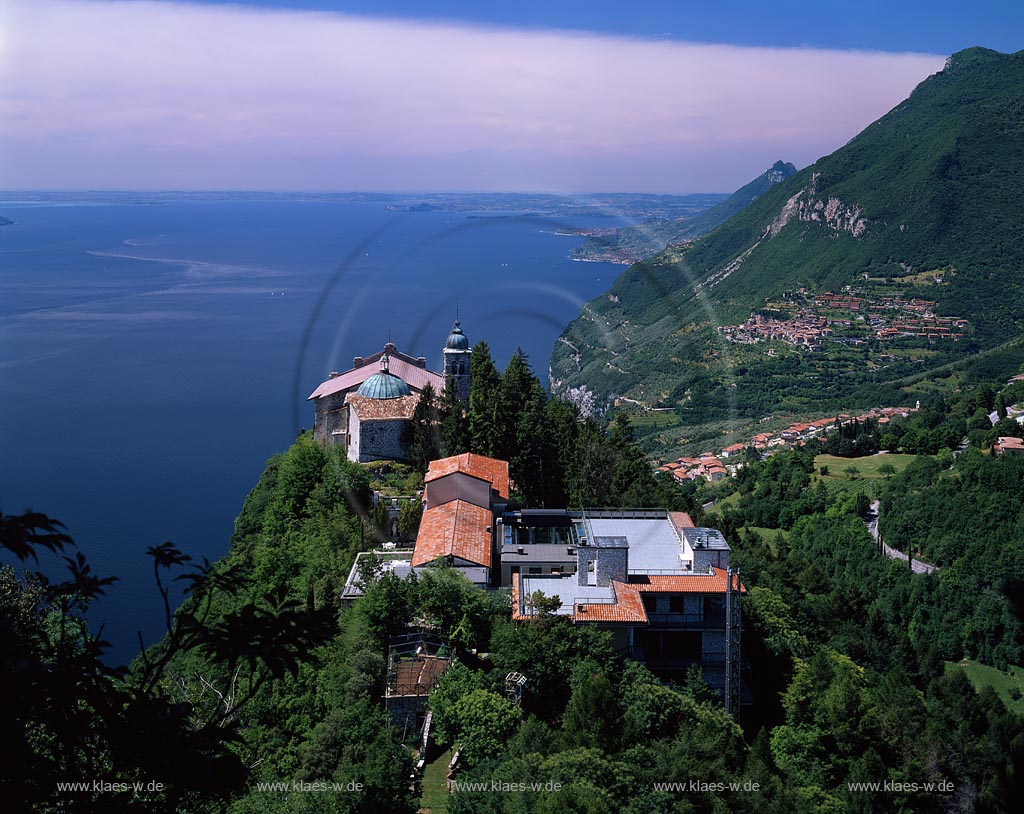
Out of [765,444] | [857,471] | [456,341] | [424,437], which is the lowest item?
[765,444]

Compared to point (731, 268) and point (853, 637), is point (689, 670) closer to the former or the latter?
point (853, 637)

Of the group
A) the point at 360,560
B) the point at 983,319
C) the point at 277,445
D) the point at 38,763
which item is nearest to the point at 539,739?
the point at 360,560

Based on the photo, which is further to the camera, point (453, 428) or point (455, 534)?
point (453, 428)

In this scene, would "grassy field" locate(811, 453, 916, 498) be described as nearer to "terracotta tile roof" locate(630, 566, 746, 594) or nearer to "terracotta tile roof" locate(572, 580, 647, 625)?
"terracotta tile roof" locate(630, 566, 746, 594)

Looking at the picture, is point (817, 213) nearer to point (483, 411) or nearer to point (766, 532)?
point (766, 532)
